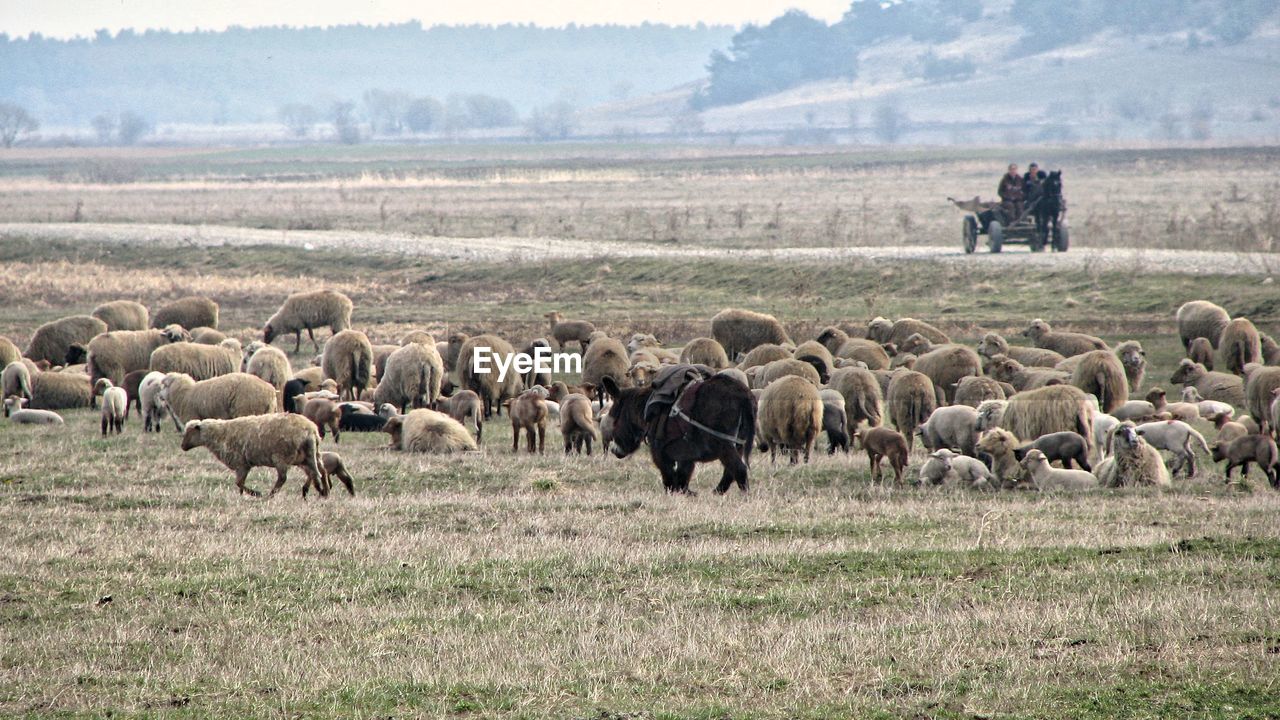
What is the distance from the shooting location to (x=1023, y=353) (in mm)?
21469

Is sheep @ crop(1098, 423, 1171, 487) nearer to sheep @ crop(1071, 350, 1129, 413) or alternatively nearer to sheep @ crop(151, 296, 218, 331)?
sheep @ crop(1071, 350, 1129, 413)

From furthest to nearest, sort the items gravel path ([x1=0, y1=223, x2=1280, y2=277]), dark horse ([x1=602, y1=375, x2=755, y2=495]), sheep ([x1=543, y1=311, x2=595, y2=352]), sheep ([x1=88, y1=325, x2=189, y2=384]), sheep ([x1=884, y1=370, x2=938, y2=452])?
gravel path ([x1=0, y1=223, x2=1280, y2=277]), sheep ([x1=543, y1=311, x2=595, y2=352]), sheep ([x1=88, y1=325, x2=189, y2=384]), sheep ([x1=884, y1=370, x2=938, y2=452]), dark horse ([x1=602, y1=375, x2=755, y2=495])

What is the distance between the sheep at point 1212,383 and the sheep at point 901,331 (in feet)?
13.2

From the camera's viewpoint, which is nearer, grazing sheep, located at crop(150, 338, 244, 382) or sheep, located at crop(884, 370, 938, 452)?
sheep, located at crop(884, 370, 938, 452)

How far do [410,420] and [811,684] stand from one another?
10.5m

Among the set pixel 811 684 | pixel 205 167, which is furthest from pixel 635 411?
pixel 205 167

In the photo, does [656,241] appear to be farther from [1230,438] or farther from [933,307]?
[1230,438]

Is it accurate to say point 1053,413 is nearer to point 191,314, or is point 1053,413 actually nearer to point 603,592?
point 603,592

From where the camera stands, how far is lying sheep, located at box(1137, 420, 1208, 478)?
1480 cm

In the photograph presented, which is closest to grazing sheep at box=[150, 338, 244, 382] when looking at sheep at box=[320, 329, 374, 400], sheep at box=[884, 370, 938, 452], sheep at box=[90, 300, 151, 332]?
sheep at box=[320, 329, 374, 400]

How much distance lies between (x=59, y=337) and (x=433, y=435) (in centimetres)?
1140

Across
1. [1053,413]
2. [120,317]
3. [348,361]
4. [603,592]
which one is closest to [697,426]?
[603,592]

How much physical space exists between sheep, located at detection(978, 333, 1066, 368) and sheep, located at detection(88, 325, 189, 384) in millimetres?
12672

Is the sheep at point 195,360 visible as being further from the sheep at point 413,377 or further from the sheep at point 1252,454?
the sheep at point 1252,454
